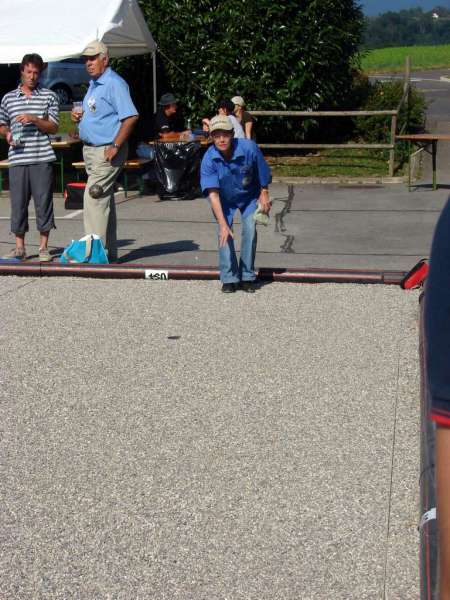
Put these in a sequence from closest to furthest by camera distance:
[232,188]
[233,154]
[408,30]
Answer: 1. [233,154]
2. [232,188]
3. [408,30]

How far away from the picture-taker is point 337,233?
1178cm

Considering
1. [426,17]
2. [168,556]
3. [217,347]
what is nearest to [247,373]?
[217,347]

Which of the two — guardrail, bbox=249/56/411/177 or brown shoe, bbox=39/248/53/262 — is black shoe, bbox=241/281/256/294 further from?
guardrail, bbox=249/56/411/177

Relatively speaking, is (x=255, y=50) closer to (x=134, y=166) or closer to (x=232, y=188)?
(x=134, y=166)

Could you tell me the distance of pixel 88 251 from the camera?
30.6 ft

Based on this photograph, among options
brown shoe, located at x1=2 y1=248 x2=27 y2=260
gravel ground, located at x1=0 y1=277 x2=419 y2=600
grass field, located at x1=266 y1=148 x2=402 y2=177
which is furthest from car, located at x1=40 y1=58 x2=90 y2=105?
gravel ground, located at x1=0 y1=277 x2=419 y2=600

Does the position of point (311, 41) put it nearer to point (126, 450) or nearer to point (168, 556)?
point (126, 450)

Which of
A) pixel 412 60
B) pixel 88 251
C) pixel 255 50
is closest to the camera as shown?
pixel 88 251

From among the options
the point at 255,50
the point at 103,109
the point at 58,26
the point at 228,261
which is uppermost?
the point at 58,26

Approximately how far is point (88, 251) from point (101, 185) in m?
0.62

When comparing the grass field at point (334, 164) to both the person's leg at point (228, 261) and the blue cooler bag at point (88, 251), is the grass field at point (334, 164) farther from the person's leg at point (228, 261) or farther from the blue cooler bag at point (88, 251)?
the person's leg at point (228, 261)

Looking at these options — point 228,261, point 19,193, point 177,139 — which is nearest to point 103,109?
point 19,193

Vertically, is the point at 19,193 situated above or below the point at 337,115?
below

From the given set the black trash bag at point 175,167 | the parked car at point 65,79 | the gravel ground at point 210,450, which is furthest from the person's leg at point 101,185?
the parked car at point 65,79
